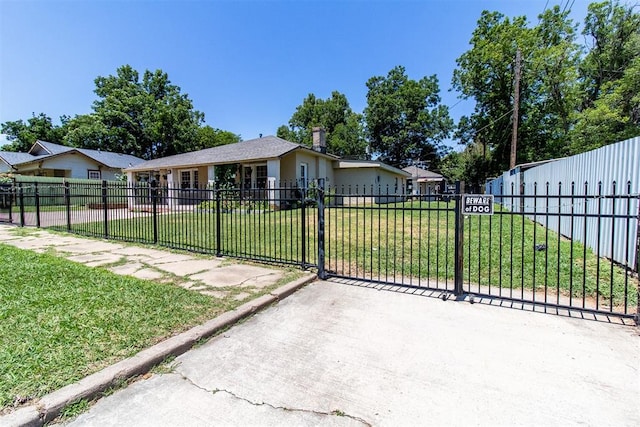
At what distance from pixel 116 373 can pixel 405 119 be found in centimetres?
4334

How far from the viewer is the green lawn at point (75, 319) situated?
2373 millimetres

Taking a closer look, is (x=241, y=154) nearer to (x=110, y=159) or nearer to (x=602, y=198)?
(x=602, y=198)

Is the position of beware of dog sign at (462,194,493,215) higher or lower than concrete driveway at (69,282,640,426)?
higher

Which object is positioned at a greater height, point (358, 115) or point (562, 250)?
point (358, 115)

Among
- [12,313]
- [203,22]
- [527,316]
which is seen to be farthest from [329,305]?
[203,22]

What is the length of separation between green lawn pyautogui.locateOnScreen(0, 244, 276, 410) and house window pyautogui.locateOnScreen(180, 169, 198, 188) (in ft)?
53.1

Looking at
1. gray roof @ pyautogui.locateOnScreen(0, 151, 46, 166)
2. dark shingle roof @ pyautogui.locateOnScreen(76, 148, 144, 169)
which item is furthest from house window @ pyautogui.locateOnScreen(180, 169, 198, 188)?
gray roof @ pyautogui.locateOnScreen(0, 151, 46, 166)

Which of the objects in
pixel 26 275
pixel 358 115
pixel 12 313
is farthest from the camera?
pixel 358 115

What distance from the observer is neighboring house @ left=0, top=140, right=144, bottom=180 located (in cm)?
2636

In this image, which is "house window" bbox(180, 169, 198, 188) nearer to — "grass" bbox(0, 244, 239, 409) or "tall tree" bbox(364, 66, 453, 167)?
"grass" bbox(0, 244, 239, 409)

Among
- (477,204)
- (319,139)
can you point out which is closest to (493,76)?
(319,139)

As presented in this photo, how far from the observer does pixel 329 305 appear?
4.11 metres

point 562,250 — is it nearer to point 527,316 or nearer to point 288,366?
point 527,316

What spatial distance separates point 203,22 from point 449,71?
28659mm
